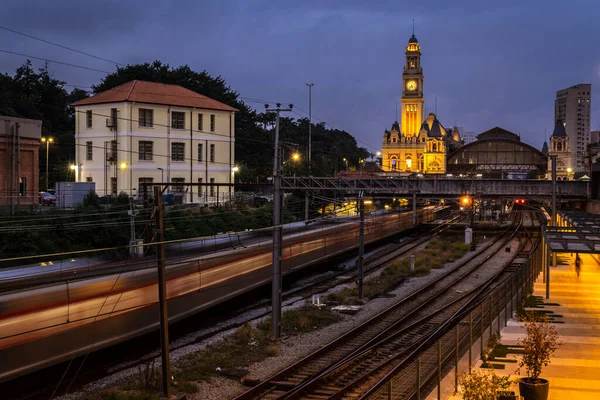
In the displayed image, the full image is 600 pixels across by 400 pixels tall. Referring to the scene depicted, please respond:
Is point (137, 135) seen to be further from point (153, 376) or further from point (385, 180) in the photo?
point (153, 376)

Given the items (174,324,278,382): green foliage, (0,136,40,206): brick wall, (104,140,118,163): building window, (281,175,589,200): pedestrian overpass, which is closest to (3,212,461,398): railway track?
(174,324,278,382): green foliage

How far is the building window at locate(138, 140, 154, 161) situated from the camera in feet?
173

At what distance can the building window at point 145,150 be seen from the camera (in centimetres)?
5278

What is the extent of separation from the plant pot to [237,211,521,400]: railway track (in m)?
4.59

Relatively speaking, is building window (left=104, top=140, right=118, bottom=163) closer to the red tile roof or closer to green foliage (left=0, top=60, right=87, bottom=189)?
the red tile roof

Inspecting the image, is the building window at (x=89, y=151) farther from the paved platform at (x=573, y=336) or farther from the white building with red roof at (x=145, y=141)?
the paved platform at (x=573, y=336)

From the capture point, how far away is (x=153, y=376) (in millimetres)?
17453

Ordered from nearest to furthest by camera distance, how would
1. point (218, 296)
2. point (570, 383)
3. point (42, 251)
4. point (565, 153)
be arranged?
point (570, 383) → point (218, 296) → point (42, 251) → point (565, 153)

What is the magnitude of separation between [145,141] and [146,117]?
2036 millimetres

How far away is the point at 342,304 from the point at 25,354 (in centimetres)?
1615

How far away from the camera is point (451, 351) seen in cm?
1761

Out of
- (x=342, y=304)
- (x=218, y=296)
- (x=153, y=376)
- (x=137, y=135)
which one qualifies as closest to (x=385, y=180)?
(x=137, y=135)

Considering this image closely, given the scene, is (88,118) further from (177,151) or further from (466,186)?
(466,186)

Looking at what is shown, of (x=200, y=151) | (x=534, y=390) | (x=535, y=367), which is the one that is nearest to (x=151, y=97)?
(x=200, y=151)
